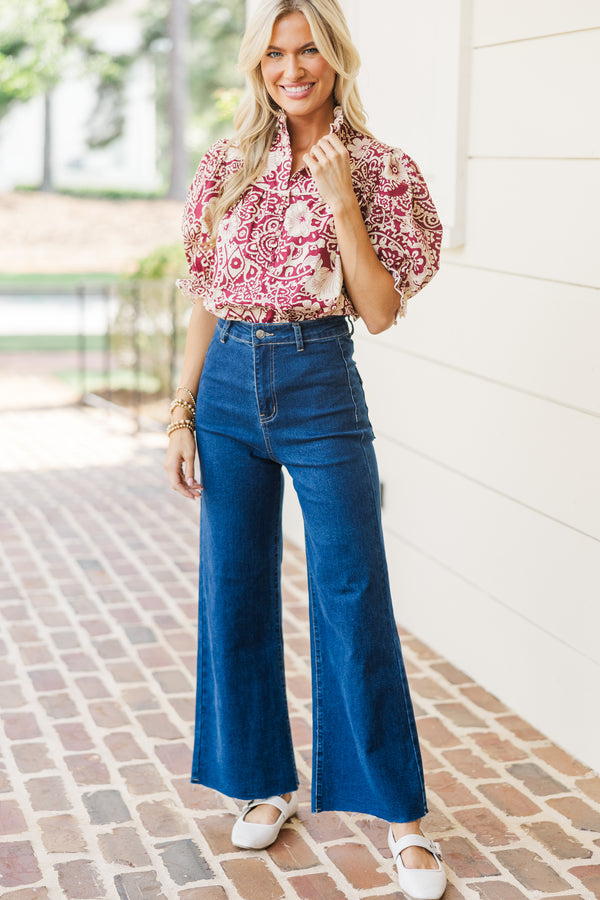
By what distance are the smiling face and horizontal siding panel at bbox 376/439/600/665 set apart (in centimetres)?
142

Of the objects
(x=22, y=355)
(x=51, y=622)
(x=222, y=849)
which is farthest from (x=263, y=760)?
(x=22, y=355)

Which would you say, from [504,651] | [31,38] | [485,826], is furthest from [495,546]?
[31,38]

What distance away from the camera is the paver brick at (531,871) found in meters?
2.48

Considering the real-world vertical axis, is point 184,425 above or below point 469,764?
above

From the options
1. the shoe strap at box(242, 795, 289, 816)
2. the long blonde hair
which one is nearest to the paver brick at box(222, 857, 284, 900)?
the shoe strap at box(242, 795, 289, 816)

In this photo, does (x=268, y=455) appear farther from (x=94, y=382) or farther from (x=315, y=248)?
(x=94, y=382)

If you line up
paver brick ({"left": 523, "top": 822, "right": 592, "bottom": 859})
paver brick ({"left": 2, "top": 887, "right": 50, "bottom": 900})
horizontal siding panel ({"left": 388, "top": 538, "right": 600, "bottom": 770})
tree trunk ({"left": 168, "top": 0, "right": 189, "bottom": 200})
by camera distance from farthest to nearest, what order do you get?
tree trunk ({"left": 168, "top": 0, "right": 189, "bottom": 200})
horizontal siding panel ({"left": 388, "top": 538, "right": 600, "bottom": 770})
paver brick ({"left": 523, "top": 822, "right": 592, "bottom": 859})
paver brick ({"left": 2, "top": 887, "right": 50, "bottom": 900})

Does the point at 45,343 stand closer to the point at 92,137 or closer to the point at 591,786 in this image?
the point at 591,786

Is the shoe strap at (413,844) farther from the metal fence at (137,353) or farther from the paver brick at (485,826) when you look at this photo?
the metal fence at (137,353)

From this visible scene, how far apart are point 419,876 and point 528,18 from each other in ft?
7.32

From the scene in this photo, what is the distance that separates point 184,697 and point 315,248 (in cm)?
177

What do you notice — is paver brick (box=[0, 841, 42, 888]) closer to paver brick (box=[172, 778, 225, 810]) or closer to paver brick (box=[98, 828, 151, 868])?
paver brick (box=[98, 828, 151, 868])

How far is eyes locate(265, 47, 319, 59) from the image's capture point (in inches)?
87.3

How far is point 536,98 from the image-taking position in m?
3.07
